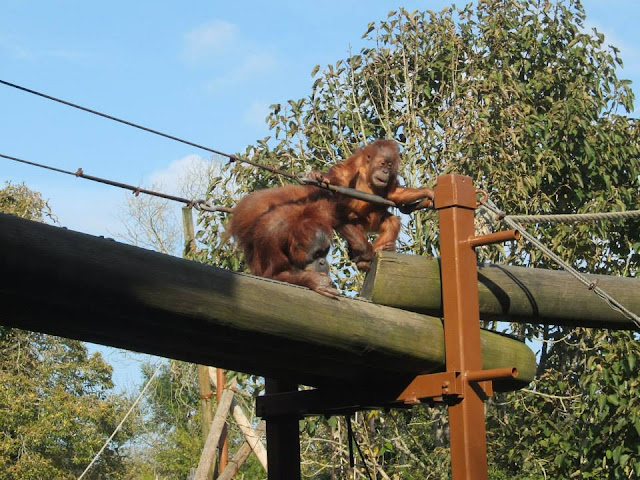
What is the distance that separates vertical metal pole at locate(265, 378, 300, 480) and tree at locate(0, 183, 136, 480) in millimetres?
9039

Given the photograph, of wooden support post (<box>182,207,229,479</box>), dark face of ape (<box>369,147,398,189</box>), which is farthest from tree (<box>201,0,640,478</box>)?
dark face of ape (<box>369,147,398,189</box>)

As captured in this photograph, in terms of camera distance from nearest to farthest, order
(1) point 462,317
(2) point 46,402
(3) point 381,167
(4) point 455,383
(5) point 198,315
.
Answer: (5) point 198,315 < (4) point 455,383 < (1) point 462,317 < (3) point 381,167 < (2) point 46,402

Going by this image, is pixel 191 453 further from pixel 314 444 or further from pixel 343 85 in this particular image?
pixel 343 85

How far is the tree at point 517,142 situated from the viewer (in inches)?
296

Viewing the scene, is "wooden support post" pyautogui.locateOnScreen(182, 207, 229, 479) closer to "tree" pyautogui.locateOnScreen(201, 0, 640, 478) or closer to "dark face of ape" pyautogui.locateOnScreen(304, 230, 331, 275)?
"tree" pyautogui.locateOnScreen(201, 0, 640, 478)

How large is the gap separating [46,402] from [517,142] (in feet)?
26.6

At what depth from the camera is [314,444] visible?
8.59 metres

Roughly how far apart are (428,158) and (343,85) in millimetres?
1072

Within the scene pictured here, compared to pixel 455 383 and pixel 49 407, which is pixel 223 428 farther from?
pixel 49 407

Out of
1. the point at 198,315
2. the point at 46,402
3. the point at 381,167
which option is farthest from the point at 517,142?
the point at 46,402

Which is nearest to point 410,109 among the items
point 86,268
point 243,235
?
point 243,235

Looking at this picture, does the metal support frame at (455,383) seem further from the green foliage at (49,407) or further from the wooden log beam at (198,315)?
Result: the green foliage at (49,407)

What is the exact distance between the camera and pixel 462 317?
3.23 meters

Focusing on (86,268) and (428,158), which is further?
(428,158)
